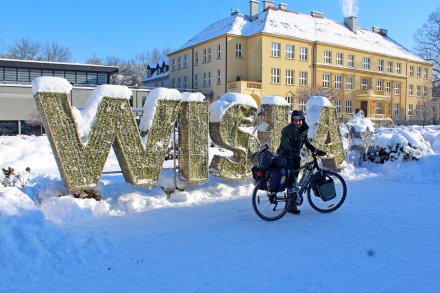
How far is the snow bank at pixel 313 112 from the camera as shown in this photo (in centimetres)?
1129

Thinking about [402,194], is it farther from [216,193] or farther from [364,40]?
[364,40]

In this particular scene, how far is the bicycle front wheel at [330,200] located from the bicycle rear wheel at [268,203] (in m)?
0.60

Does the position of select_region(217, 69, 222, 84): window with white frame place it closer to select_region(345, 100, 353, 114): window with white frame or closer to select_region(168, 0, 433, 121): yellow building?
select_region(168, 0, 433, 121): yellow building

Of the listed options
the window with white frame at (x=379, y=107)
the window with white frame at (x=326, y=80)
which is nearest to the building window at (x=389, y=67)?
the window with white frame at (x=379, y=107)

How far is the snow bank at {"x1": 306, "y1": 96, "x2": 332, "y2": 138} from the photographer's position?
11289 mm

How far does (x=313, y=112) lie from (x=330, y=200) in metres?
4.39

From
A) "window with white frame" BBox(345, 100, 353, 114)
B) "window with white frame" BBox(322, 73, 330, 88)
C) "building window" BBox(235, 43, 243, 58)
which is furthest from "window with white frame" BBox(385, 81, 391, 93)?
"building window" BBox(235, 43, 243, 58)

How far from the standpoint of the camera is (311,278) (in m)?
4.29

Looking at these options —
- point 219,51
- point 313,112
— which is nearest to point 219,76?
point 219,51

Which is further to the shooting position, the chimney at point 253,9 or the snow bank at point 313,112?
the chimney at point 253,9

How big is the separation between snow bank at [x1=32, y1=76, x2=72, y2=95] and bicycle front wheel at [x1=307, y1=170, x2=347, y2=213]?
4.64m

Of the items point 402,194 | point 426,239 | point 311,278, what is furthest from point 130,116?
point 402,194

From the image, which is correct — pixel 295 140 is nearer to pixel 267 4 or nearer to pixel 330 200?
pixel 330 200

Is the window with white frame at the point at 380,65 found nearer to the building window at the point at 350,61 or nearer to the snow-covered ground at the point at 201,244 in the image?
the building window at the point at 350,61
